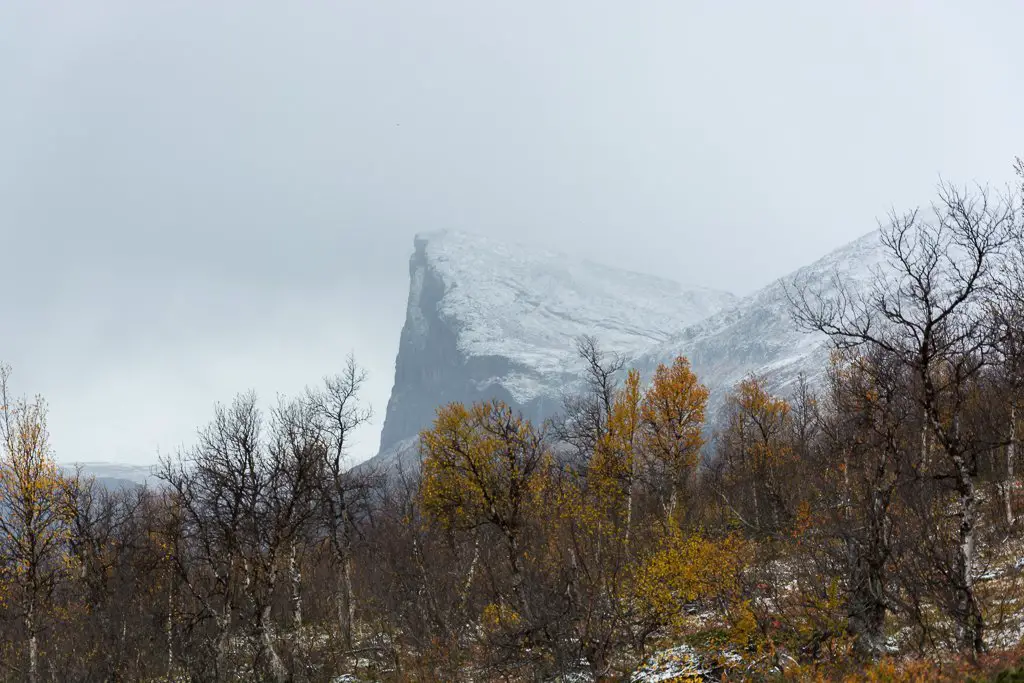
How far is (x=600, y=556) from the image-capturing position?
20.2 meters

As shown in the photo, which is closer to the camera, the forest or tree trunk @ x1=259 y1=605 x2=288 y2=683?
the forest

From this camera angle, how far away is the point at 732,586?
61.5ft

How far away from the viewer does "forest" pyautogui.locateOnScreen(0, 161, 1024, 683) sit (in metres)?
16.2

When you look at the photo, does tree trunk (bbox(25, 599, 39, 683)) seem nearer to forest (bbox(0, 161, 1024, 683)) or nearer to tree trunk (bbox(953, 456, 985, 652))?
forest (bbox(0, 161, 1024, 683))

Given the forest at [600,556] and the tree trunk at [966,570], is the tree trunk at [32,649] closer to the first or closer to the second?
the forest at [600,556]

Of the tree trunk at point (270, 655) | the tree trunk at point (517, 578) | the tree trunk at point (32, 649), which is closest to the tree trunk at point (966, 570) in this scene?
the tree trunk at point (517, 578)

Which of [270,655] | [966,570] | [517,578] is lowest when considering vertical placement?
[270,655]

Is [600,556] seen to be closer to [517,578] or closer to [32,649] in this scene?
[517,578]

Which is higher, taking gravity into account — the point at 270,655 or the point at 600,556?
the point at 600,556

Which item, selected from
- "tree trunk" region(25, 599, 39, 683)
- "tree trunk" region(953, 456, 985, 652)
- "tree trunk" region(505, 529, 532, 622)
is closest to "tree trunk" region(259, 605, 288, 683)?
"tree trunk" region(25, 599, 39, 683)

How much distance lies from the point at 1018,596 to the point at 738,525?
2237cm

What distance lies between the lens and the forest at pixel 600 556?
53.2ft

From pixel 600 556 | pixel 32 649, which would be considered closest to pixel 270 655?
pixel 32 649

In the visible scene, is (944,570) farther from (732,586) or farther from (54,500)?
(54,500)
